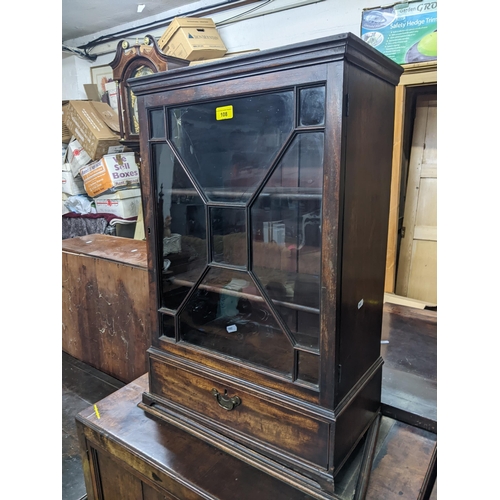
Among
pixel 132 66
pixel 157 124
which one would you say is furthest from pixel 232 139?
pixel 132 66

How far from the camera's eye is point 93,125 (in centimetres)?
335

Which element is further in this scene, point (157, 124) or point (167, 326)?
point (167, 326)

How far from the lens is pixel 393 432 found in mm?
1013

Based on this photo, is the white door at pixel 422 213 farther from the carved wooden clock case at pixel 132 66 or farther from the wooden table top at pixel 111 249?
the wooden table top at pixel 111 249

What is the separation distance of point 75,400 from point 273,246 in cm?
168

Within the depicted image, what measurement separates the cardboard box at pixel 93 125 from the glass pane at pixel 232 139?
8.58ft

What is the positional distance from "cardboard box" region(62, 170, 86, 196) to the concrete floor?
1.67 m

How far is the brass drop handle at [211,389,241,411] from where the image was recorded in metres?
0.93

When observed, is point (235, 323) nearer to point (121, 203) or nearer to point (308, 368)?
point (308, 368)

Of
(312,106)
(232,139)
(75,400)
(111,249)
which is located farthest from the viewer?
(111,249)

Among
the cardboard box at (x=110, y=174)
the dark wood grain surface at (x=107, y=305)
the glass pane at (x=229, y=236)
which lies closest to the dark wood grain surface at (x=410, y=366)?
the glass pane at (x=229, y=236)

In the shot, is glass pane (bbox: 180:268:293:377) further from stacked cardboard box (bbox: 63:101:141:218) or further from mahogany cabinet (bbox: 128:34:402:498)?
stacked cardboard box (bbox: 63:101:141:218)

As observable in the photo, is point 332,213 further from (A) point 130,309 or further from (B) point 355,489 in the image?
(A) point 130,309

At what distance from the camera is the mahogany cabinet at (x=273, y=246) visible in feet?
2.42
